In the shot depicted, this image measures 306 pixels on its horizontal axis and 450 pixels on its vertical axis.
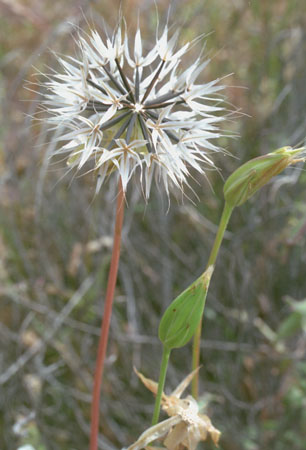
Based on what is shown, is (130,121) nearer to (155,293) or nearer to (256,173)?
(256,173)

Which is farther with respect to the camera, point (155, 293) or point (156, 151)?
point (155, 293)

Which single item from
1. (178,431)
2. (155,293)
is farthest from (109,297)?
(155,293)

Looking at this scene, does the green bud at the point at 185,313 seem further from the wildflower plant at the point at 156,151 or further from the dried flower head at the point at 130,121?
the dried flower head at the point at 130,121

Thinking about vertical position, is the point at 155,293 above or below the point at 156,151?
below

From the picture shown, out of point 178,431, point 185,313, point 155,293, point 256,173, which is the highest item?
point 256,173

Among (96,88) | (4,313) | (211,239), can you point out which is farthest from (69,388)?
(96,88)

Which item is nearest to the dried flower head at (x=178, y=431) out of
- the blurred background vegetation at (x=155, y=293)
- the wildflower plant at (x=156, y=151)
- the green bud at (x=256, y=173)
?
the wildflower plant at (x=156, y=151)
